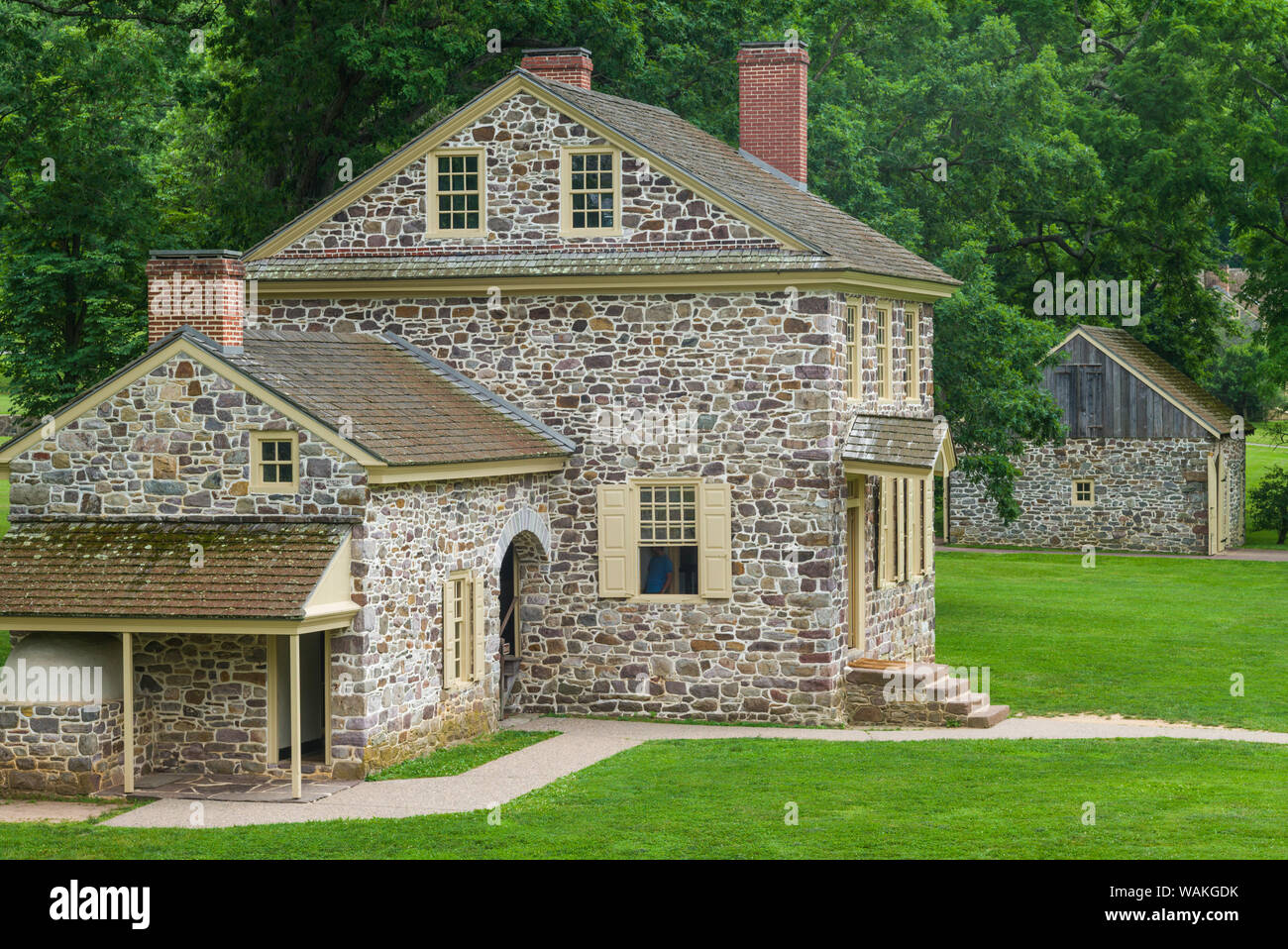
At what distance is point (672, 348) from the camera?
23406 millimetres

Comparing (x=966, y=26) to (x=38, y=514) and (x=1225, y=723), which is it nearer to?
(x=1225, y=723)

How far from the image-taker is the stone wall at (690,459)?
22969 mm

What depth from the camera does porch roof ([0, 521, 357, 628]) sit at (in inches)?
723

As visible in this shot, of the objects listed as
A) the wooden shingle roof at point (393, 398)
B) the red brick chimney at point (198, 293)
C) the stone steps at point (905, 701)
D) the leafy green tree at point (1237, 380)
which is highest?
the leafy green tree at point (1237, 380)

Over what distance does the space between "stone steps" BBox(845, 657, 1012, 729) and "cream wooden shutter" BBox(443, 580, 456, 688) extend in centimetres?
560

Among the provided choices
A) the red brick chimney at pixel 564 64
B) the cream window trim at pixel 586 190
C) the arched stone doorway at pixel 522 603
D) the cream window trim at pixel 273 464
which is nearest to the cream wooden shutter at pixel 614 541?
the arched stone doorway at pixel 522 603

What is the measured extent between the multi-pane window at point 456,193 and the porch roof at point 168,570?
6534mm

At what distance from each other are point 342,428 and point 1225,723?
12421mm

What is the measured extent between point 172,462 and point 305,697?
3.16 m

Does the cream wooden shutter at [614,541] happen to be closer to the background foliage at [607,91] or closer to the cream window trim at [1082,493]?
the background foliage at [607,91]

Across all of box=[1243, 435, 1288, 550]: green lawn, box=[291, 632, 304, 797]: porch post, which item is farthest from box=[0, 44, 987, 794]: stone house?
box=[1243, 435, 1288, 550]: green lawn

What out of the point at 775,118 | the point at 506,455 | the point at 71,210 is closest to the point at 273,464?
the point at 506,455

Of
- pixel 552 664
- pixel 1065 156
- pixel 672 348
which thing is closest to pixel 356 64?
pixel 672 348

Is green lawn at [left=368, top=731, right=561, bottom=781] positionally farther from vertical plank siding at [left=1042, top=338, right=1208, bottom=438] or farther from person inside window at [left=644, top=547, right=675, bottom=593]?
vertical plank siding at [left=1042, top=338, right=1208, bottom=438]
